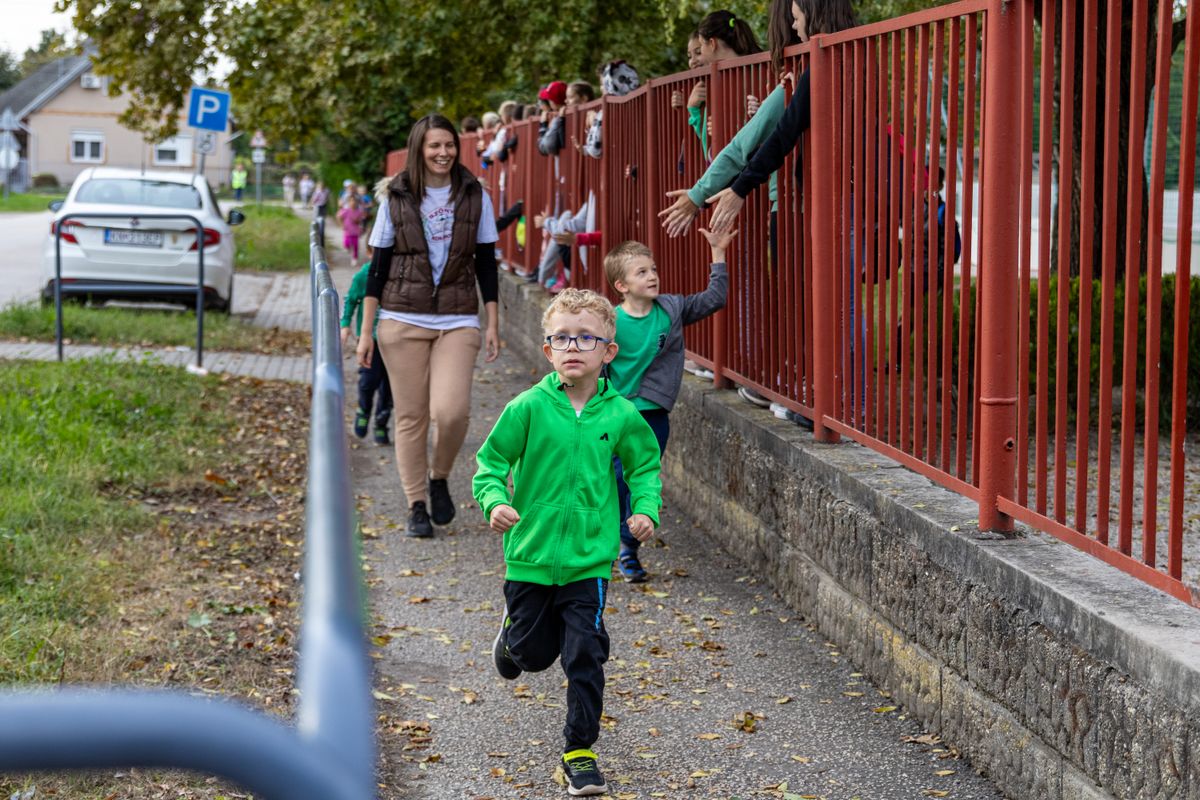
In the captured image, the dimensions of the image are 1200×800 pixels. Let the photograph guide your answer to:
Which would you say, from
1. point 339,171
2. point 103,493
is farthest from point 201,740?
point 339,171

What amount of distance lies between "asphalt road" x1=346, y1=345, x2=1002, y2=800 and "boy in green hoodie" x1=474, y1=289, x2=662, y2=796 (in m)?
0.28

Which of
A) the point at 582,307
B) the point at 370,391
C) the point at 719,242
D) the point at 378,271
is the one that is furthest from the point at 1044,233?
the point at 370,391

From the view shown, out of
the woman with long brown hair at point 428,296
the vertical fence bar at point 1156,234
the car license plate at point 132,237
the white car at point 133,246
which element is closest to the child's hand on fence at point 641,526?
the vertical fence bar at point 1156,234

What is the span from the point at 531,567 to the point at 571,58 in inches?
586

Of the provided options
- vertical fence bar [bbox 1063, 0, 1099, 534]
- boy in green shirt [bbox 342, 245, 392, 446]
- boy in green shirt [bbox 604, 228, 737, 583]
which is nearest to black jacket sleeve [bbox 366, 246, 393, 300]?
boy in green shirt [bbox 604, 228, 737, 583]

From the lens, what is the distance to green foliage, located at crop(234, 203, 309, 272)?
94.3ft

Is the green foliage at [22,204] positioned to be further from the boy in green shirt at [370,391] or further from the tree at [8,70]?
the tree at [8,70]

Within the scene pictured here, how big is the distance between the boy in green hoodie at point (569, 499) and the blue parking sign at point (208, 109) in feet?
62.9

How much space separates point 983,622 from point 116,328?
12.0 metres

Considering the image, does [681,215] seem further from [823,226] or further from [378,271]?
[378,271]

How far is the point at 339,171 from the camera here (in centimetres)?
4919

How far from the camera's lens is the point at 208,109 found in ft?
75.1

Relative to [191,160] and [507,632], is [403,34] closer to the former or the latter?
[507,632]

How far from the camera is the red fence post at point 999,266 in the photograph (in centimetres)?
428
